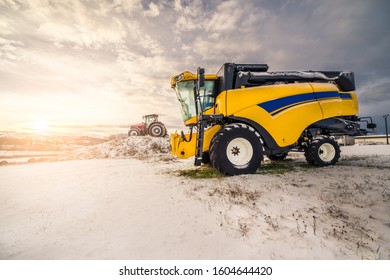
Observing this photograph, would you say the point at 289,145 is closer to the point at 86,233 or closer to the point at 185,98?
the point at 185,98

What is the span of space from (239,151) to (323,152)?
11.6 ft

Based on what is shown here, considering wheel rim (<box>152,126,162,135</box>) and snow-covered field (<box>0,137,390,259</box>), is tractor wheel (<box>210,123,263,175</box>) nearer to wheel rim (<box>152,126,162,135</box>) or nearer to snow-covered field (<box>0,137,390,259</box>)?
snow-covered field (<box>0,137,390,259</box>)

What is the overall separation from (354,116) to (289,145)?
3640 mm

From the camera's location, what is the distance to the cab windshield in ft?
21.5

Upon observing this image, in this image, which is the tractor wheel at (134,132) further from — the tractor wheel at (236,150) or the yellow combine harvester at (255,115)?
the tractor wheel at (236,150)

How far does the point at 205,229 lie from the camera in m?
2.65

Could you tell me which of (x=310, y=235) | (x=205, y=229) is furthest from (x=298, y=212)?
(x=205, y=229)

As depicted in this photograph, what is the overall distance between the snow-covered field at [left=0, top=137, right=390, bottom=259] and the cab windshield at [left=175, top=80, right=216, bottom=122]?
2.73 meters

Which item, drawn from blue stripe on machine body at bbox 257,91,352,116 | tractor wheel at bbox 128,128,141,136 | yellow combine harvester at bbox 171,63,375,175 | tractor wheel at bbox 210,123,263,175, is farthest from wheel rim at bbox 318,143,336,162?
tractor wheel at bbox 128,128,141,136

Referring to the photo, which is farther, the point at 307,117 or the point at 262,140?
the point at 307,117

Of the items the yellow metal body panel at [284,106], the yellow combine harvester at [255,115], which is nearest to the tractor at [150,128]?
the yellow combine harvester at [255,115]

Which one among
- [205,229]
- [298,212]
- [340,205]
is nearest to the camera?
[205,229]

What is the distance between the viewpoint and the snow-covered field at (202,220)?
7.45ft
